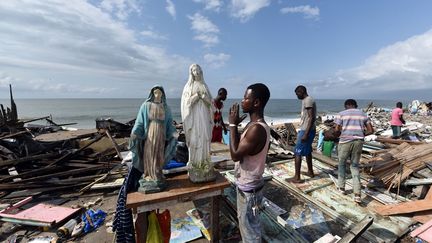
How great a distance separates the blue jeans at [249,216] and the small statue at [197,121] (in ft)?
2.59

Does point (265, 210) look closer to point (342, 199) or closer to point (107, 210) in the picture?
point (342, 199)

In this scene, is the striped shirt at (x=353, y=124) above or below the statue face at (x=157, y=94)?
below

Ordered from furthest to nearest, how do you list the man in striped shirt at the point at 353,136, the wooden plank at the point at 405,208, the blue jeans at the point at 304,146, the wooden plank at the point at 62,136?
the wooden plank at the point at 62,136
the blue jeans at the point at 304,146
the man in striped shirt at the point at 353,136
the wooden plank at the point at 405,208

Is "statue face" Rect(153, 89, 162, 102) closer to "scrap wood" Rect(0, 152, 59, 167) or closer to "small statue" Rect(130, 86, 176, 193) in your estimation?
"small statue" Rect(130, 86, 176, 193)

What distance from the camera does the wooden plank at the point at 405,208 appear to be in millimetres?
4129

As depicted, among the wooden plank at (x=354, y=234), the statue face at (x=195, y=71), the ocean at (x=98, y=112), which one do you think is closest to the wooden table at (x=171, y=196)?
the statue face at (x=195, y=71)

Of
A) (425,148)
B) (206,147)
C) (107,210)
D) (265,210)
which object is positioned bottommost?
(107,210)

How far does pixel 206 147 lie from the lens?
11.1ft

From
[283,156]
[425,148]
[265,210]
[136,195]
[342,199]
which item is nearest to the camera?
[136,195]

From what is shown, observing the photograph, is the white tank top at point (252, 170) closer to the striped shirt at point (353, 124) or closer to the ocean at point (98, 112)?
the striped shirt at point (353, 124)

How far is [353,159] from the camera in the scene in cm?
480

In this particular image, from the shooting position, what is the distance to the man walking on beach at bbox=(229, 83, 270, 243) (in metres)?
2.51

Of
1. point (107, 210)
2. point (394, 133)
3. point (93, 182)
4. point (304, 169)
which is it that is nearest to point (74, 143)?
point (93, 182)

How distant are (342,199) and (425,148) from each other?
4253mm
